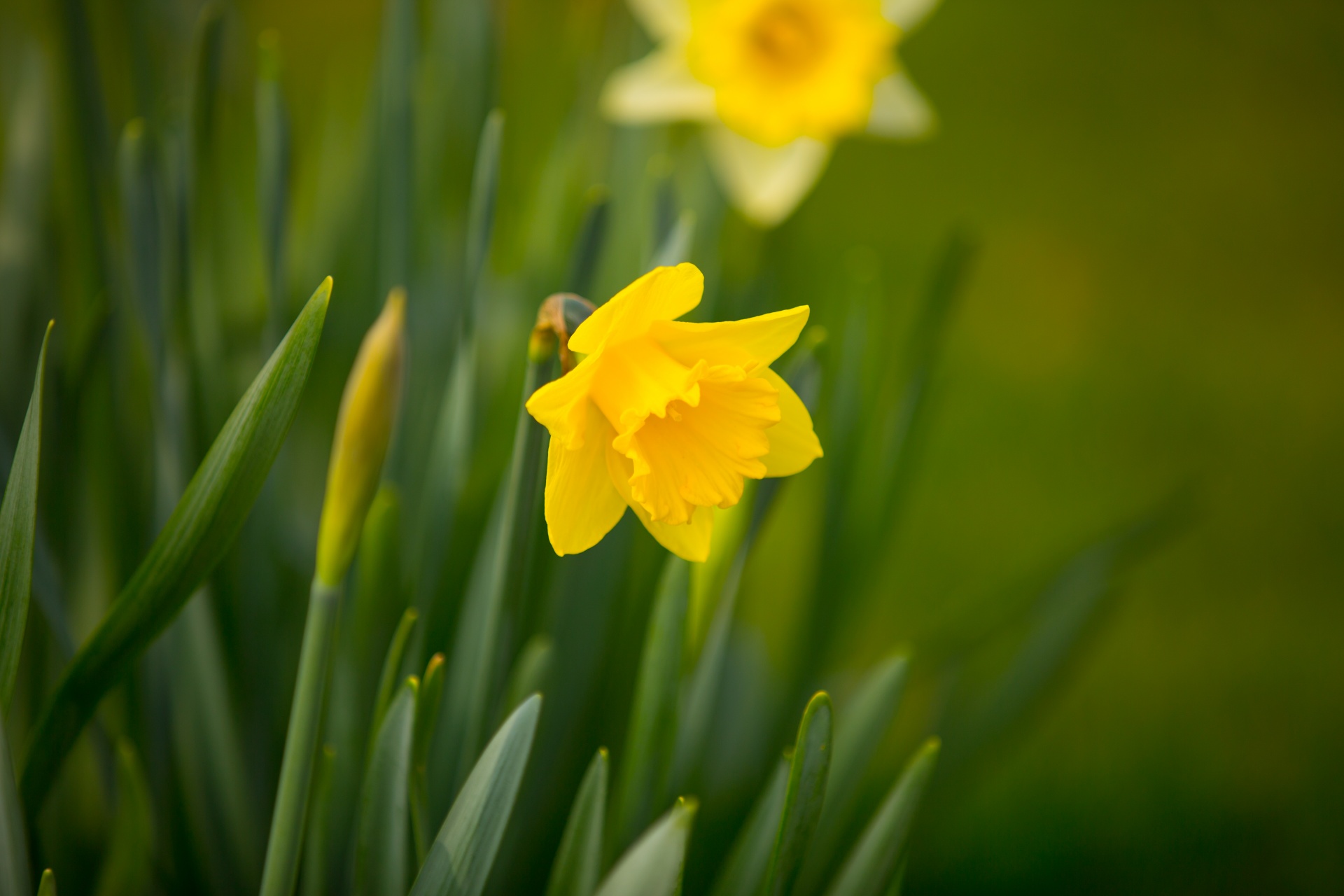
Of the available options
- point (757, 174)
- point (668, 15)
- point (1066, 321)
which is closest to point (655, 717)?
point (757, 174)

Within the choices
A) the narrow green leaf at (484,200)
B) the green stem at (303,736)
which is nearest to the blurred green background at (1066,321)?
the narrow green leaf at (484,200)

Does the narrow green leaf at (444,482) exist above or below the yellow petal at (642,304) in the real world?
below

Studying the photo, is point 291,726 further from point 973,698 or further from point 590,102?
point 590,102

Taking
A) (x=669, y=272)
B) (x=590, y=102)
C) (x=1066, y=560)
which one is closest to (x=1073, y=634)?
(x=1066, y=560)

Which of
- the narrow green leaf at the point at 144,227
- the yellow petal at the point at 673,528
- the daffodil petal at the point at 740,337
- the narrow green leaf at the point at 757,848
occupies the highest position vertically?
the narrow green leaf at the point at 144,227

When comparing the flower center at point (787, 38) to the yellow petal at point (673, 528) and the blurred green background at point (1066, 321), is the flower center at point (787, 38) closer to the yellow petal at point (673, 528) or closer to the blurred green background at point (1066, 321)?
the blurred green background at point (1066, 321)
